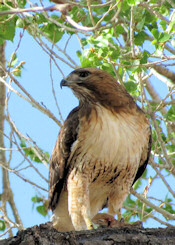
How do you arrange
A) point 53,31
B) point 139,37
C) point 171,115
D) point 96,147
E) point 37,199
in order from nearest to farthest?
point 96,147 → point 139,37 → point 53,31 → point 171,115 → point 37,199

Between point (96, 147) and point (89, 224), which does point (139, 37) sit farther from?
point (89, 224)

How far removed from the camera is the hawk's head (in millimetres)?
4746

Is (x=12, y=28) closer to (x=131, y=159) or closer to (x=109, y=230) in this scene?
(x=131, y=159)

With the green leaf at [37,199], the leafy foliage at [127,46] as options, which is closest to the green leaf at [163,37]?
the leafy foliage at [127,46]

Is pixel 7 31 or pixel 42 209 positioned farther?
pixel 42 209

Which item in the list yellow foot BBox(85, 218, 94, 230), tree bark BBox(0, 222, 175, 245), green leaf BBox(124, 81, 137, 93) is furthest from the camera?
green leaf BBox(124, 81, 137, 93)

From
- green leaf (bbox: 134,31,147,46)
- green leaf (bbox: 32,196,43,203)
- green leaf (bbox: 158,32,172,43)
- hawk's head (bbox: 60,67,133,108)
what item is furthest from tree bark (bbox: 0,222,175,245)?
green leaf (bbox: 32,196,43,203)

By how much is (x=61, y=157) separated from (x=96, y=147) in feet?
1.60

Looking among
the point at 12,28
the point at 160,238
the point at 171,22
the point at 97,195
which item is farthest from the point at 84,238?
the point at 12,28

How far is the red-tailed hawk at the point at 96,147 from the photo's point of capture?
4.50 metres

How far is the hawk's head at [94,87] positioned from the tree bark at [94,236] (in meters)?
2.03

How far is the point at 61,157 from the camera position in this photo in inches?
187

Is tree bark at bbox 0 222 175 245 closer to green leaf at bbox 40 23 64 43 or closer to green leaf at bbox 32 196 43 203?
green leaf at bbox 40 23 64 43

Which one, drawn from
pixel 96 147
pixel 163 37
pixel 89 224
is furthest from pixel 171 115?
pixel 89 224
